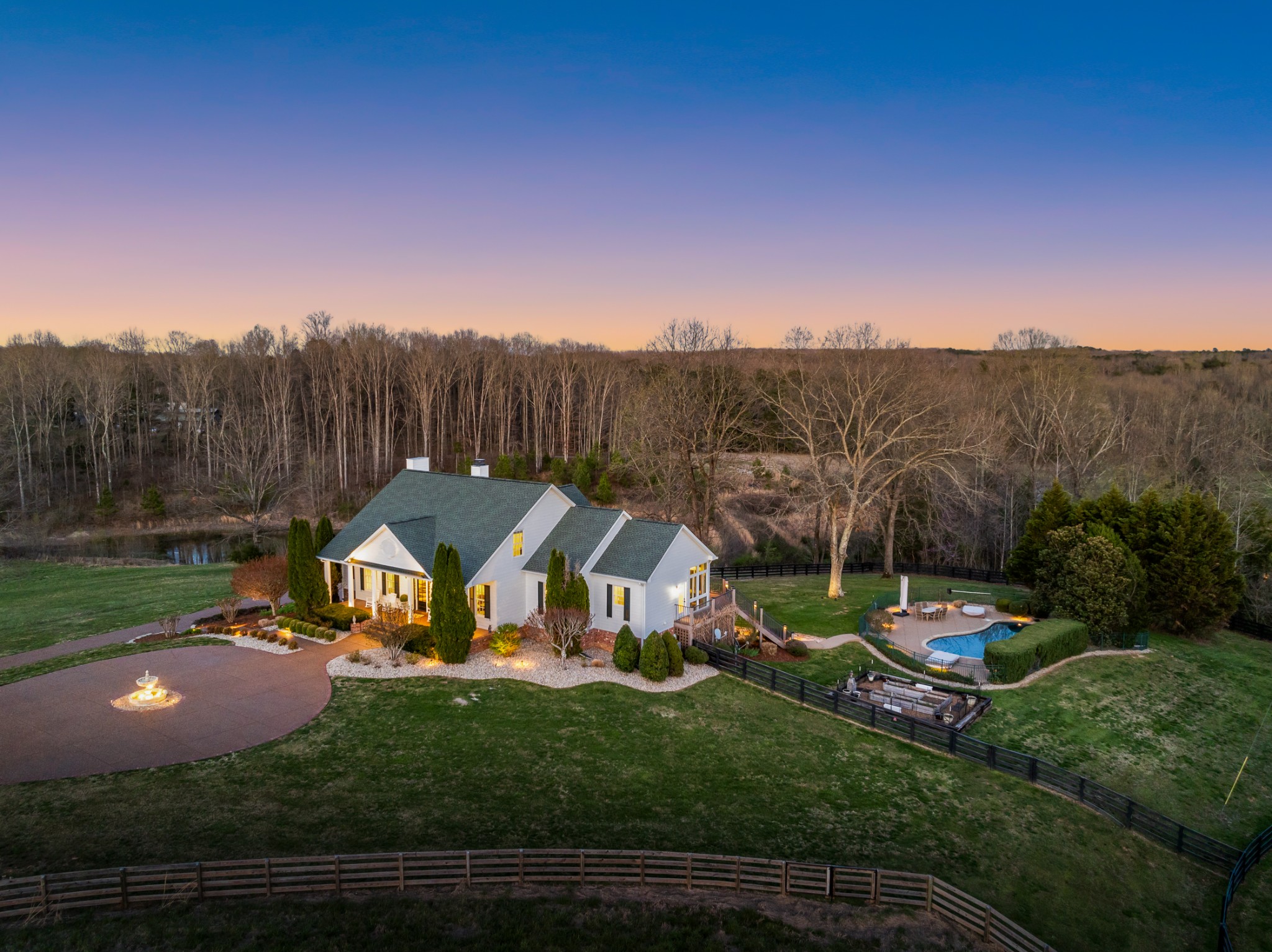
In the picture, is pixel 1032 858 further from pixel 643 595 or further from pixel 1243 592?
pixel 1243 592

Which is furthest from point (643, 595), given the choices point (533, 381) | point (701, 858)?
point (533, 381)

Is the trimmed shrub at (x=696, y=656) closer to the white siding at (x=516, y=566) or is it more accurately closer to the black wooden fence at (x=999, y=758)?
the black wooden fence at (x=999, y=758)

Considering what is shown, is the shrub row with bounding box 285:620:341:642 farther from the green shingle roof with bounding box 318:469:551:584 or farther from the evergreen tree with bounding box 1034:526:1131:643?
the evergreen tree with bounding box 1034:526:1131:643

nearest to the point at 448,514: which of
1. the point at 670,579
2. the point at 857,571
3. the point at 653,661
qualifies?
the point at 670,579

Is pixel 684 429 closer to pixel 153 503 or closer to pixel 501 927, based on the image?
pixel 501 927

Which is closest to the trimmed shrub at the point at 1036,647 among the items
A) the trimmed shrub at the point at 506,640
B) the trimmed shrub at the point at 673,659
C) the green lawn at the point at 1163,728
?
the green lawn at the point at 1163,728
